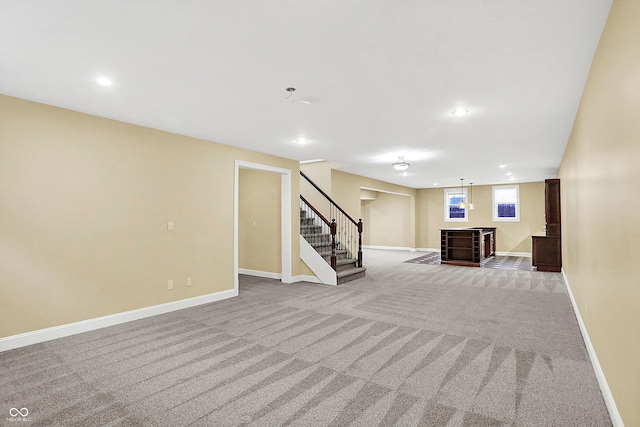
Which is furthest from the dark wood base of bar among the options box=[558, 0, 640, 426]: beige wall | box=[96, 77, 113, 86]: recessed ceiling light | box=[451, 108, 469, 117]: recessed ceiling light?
box=[96, 77, 113, 86]: recessed ceiling light

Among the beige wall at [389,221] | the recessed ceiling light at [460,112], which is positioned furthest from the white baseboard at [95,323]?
the beige wall at [389,221]

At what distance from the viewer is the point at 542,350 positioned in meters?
3.27

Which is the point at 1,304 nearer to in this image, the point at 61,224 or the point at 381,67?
the point at 61,224

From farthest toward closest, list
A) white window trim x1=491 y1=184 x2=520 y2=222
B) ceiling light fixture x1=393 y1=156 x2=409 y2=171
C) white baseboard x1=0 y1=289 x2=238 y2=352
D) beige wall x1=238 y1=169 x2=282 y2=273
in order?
white window trim x1=491 y1=184 x2=520 y2=222 → beige wall x1=238 y1=169 x2=282 y2=273 → ceiling light fixture x1=393 y1=156 x2=409 y2=171 → white baseboard x1=0 y1=289 x2=238 y2=352

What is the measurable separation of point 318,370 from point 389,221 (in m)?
11.9

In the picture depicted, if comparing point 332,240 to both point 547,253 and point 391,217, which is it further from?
point 391,217

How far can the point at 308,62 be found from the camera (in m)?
2.71

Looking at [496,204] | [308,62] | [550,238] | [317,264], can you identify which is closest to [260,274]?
[317,264]

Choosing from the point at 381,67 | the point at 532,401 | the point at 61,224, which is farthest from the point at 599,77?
the point at 61,224

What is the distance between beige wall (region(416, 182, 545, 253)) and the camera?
11492 mm

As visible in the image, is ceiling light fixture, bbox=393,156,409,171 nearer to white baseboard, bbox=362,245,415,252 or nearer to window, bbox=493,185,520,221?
window, bbox=493,185,520,221

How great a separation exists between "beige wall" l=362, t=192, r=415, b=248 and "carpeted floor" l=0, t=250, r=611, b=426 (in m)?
8.98

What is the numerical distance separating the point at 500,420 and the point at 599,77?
2556mm

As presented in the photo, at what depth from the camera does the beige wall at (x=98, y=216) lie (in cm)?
345
